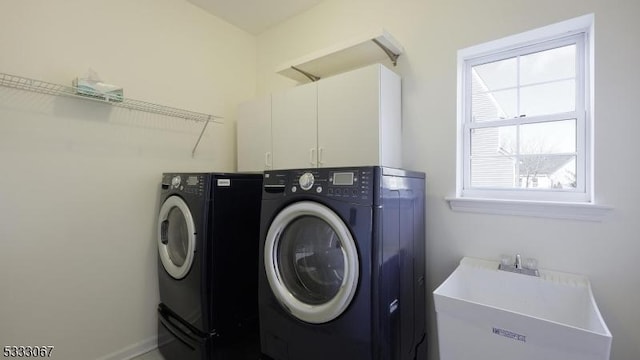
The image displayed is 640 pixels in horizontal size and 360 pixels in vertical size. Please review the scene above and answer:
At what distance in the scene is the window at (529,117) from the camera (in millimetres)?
1551

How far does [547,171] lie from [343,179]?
124cm

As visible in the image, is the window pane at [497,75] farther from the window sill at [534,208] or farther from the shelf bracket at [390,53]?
the window sill at [534,208]

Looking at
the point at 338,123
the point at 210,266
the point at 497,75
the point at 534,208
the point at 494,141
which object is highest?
the point at 497,75

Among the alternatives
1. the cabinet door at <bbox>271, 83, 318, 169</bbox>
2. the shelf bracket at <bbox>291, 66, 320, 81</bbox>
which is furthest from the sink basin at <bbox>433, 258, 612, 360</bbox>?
the shelf bracket at <bbox>291, 66, 320, 81</bbox>

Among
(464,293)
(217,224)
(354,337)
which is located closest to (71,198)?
(217,224)

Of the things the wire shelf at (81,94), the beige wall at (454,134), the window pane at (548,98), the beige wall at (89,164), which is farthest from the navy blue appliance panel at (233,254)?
the window pane at (548,98)

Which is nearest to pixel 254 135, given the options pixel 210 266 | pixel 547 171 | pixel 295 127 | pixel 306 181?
pixel 295 127

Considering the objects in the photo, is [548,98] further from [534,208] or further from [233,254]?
[233,254]

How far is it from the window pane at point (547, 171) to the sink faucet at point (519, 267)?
1.44ft

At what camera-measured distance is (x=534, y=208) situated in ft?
5.05

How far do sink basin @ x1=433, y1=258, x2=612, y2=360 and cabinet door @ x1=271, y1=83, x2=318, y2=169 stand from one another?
1.20 m

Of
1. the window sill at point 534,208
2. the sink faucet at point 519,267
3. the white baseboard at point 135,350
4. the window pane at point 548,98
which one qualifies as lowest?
the white baseboard at point 135,350

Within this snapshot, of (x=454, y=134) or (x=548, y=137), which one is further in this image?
(x=454, y=134)

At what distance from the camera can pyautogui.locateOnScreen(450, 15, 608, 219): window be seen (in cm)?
155
